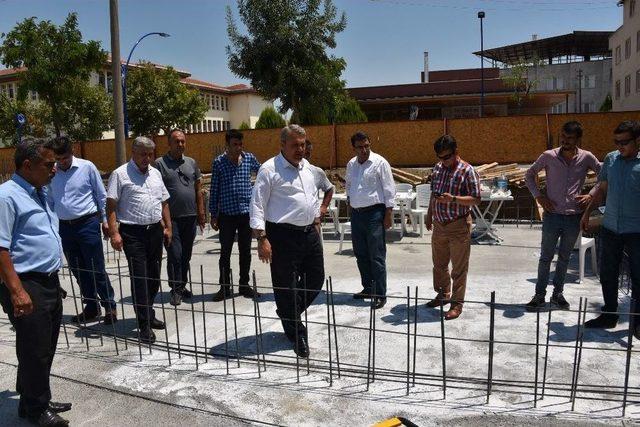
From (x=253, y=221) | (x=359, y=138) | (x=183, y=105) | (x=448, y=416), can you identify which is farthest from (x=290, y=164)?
(x=183, y=105)

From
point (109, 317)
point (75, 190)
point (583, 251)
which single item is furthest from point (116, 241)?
point (583, 251)

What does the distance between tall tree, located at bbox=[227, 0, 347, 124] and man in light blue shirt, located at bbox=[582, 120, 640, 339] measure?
1630 centimetres

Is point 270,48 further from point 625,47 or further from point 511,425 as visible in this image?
point 625,47

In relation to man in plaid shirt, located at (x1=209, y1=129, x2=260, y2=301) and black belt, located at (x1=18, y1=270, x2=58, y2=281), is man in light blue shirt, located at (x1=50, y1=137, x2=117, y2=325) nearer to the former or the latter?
man in plaid shirt, located at (x1=209, y1=129, x2=260, y2=301)

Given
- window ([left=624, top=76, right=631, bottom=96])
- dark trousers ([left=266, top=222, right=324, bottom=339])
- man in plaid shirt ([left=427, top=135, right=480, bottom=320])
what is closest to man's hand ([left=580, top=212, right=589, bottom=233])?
man in plaid shirt ([left=427, top=135, right=480, bottom=320])

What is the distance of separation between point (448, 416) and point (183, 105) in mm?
29863

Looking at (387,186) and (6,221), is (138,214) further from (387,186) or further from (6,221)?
(387,186)

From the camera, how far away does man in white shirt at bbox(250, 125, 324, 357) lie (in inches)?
156

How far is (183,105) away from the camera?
101ft

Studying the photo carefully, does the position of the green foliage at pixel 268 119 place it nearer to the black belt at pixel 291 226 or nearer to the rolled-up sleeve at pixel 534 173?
the rolled-up sleeve at pixel 534 173

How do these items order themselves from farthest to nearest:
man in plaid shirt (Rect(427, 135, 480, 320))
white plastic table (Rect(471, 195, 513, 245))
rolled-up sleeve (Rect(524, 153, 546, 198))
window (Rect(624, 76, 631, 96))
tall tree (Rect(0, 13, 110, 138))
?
window (Rect(624, 76, 631, 96)) → tall tree (Rect(0, 13, 110, 138)) → white plastic table (Rect(471, 195, 513, 245)) → rolled-up sleeve (Rect(524, 153, 546, 198)) → man in plaid shirt (Rect(427, 135, 480, 320))

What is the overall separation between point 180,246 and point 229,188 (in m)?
0.75

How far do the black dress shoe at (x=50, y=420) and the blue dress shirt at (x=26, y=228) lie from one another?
2.56 feet

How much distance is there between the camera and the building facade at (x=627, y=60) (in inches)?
1377
